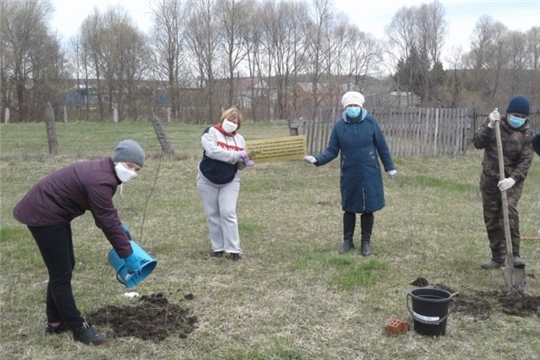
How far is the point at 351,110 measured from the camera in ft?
20.7

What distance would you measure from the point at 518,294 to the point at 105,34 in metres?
39.7

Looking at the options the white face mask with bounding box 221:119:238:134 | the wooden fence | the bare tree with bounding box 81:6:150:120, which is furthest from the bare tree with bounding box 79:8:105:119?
the white face mask with bounding box 221:119:238:134

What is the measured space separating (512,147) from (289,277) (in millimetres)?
2657

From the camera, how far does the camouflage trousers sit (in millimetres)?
5723

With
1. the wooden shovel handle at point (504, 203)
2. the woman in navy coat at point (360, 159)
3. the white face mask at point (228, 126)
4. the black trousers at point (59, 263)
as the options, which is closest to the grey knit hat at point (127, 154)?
the black trousers at point (59, 263)

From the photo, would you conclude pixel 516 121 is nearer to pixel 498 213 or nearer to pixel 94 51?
pixel 498 213

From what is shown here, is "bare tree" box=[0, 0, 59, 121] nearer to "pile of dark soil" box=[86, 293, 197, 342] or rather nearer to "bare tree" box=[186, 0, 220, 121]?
"bare tree" box=[186, 0, 220, 121]

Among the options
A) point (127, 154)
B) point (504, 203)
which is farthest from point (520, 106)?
point (127, 154)

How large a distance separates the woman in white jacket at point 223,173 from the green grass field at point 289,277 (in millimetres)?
360

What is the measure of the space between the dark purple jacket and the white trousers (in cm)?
245

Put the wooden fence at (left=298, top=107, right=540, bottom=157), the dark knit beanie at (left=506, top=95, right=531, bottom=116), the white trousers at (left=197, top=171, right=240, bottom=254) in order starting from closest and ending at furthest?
the dark knit beanie at (left=506, top=95, right=531, bottom=116)
the white trousers at (left=197, top=171, right=240, bottom=254)
the wooden fence at (left=298, top=107, right=540, bottom=157)

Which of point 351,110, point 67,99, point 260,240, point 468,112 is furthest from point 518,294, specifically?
point 67,99

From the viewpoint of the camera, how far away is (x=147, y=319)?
14.7 ft

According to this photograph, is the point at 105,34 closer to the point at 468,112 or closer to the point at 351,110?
the point at 468,112
